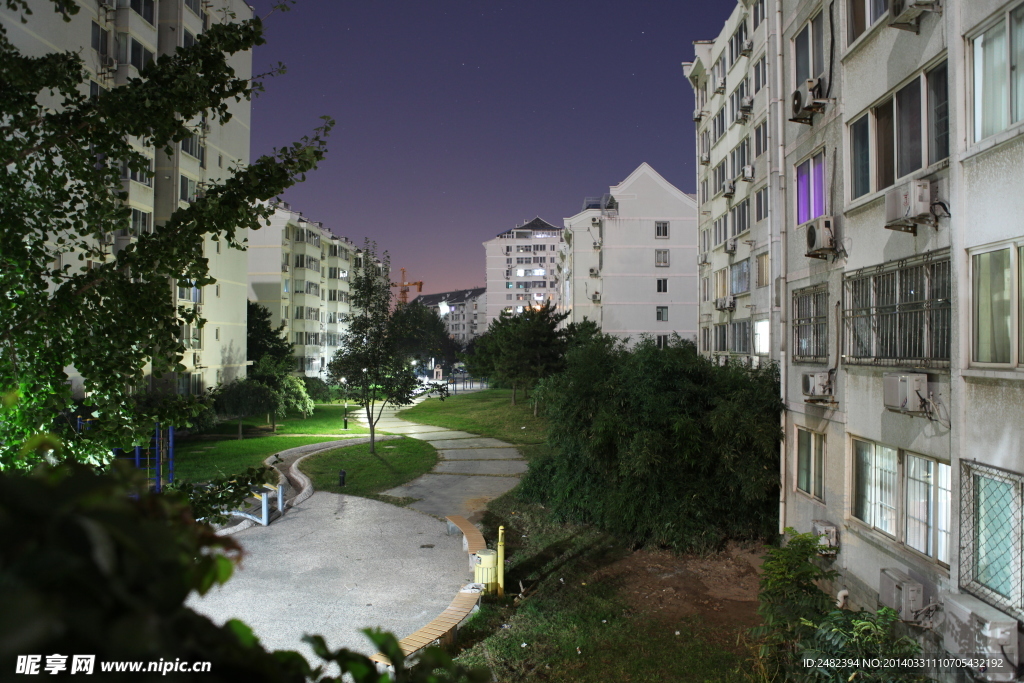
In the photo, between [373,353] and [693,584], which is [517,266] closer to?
[373,353]

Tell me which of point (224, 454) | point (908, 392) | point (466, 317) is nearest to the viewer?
point (908, 392)

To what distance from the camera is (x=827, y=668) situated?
6508 millimetres

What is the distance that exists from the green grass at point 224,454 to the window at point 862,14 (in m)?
18.5

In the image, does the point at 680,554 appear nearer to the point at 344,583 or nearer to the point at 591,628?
the point at 591,628

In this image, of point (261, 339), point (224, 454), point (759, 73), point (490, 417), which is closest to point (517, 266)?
point (261, 339)

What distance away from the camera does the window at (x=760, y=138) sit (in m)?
18.6

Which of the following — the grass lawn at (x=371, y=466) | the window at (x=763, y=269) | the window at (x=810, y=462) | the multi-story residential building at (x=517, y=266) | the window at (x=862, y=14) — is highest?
the multi-story residential building at (x=517, y=266)

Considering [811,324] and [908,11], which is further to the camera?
[811,324]

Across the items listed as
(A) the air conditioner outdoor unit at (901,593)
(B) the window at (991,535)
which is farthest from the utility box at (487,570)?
(B) the window at (991,535)

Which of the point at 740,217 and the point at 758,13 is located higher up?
the point at 758,13

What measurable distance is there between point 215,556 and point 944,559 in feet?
25.6

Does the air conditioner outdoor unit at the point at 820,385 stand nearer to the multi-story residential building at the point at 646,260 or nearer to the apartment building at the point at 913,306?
the apartment building at the point at 913,306

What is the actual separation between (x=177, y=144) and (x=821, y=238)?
26120 millimetres

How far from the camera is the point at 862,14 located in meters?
8.52
